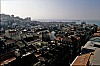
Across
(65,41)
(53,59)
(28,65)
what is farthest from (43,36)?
(28,65)

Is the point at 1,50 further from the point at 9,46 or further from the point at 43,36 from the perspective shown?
the point at 43,36

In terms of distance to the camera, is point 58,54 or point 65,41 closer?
point 58,54

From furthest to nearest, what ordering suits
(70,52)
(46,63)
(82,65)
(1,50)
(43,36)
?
(43,36), (70,52), (1,50), (46,63), (82,65)

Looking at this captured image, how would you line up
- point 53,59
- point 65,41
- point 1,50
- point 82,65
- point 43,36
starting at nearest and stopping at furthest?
1. point 82,65
2. point 53,59
3. point 1,50
4. point 65,41
5. point 43,36

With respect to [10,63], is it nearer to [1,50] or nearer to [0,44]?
[1,50]

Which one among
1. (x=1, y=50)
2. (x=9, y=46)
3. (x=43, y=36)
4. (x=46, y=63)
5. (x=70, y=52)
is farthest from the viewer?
(x=43, y=36)

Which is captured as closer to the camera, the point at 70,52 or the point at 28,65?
the point at 28,65

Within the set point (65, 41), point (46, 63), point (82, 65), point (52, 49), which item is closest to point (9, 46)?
point (52, 49)

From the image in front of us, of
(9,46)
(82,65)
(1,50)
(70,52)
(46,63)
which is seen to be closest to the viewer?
(82,65)
